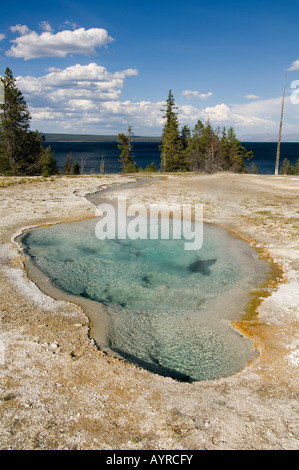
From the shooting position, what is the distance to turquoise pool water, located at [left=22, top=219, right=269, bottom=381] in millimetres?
6816

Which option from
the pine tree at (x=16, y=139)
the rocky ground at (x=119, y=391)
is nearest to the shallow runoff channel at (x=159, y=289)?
the rocky ground at (x=119, y=391)

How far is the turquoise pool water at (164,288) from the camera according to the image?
6.82 m

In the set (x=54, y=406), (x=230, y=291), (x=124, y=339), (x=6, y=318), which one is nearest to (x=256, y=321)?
(x=230, y=291)

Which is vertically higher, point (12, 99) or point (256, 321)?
point (12, 99)

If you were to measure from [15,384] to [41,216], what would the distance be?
11.8m

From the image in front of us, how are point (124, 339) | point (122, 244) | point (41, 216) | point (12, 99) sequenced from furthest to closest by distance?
point (12, 99) → point (41, 216) → point (122, 244) → point (124, 339)

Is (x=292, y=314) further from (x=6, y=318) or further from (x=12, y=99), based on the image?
(x=12, y=99)

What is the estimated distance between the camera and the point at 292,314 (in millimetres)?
7750

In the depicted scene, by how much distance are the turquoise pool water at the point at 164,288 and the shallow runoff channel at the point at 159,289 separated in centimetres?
2

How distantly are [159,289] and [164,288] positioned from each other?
165 mm

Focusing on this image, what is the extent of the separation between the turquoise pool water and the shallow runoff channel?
2 centimetres

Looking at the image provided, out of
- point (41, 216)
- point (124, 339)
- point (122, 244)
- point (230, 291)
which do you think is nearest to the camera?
point (124, 339)

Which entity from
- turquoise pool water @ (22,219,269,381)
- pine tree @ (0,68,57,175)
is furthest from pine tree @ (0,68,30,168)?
turquoise pool water @ (22,219,269,381)

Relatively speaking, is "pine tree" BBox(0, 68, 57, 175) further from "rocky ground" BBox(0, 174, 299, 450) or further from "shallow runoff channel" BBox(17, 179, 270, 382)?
"rocky ground" BBox(0, 174, 299, 450)
